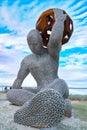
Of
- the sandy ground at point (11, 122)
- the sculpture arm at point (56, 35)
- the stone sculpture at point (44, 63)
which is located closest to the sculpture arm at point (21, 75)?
the stone sculpture at point (44, 63)

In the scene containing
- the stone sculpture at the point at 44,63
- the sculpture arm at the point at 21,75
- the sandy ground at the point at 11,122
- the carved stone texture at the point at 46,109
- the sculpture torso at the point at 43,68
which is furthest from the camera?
the sculpture arm at the point at 21,75

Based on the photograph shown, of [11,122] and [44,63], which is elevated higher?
[44,63]

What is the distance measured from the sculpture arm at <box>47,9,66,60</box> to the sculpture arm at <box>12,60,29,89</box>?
472mm

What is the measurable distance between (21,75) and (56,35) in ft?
3.00

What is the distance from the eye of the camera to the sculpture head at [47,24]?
465 centimetres

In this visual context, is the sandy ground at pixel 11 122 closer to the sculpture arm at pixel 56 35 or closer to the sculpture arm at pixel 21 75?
the sculpture arm at pixel 21 75

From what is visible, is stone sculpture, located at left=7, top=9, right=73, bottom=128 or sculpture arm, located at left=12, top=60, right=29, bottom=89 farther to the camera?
sculpture arm, located at left=12, top=60, right=29, bottom=89

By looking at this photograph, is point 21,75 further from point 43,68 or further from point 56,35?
point 56,35

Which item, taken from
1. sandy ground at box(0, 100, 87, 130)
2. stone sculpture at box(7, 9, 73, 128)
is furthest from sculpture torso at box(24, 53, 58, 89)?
sandy ground at box(0, 100, 87, 130)

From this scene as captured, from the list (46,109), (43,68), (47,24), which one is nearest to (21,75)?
(43,68)

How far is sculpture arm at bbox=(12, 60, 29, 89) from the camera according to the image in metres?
4.77

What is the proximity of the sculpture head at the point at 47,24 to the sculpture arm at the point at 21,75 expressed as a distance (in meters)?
0.46

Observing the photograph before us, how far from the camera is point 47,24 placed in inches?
183

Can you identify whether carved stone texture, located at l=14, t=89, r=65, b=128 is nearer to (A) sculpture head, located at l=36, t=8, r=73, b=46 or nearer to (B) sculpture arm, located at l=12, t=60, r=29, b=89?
(B) sculpture arm, located at l=12, t=60, r=29, b=89
